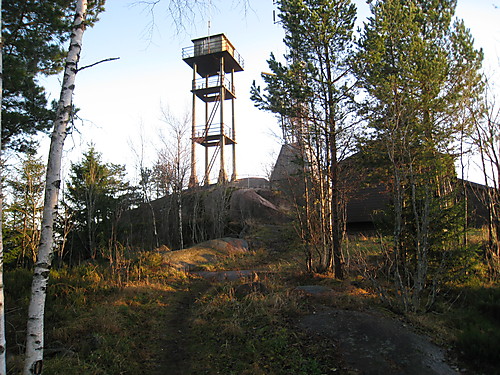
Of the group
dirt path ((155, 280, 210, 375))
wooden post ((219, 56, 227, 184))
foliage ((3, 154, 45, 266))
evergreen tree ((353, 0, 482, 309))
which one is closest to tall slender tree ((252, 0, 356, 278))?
evergreen tree ((353, 0, 482, 309))

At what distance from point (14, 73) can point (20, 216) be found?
8.79m

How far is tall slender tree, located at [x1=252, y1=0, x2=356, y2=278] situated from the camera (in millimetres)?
9688

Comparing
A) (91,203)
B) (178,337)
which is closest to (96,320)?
(178,337)

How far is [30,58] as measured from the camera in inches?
350

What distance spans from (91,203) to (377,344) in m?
18.6

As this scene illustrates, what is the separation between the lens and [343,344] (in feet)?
18.0

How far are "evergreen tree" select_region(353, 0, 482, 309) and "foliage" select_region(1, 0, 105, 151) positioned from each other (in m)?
7.33

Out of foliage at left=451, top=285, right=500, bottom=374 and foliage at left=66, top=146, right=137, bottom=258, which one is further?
foliage at left=66, top=146, right=137, bottom=258

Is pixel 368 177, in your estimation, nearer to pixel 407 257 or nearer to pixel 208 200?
pixel 407 257

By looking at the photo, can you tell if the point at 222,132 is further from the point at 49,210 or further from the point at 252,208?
the point at 49,210

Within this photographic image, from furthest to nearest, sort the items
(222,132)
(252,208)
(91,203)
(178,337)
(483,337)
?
(222,132), (252,208), (91,203), (178,337), (483,337)

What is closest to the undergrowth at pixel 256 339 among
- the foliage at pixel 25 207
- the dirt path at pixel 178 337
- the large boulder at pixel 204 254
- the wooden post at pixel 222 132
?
the dirt path at pixel 178 337

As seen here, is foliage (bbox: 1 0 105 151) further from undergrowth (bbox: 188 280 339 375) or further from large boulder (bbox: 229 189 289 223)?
large boulder (bbox: 229 189 289 223)

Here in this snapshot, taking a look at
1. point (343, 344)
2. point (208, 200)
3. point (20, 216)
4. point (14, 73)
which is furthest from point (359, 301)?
point (208, 200)
